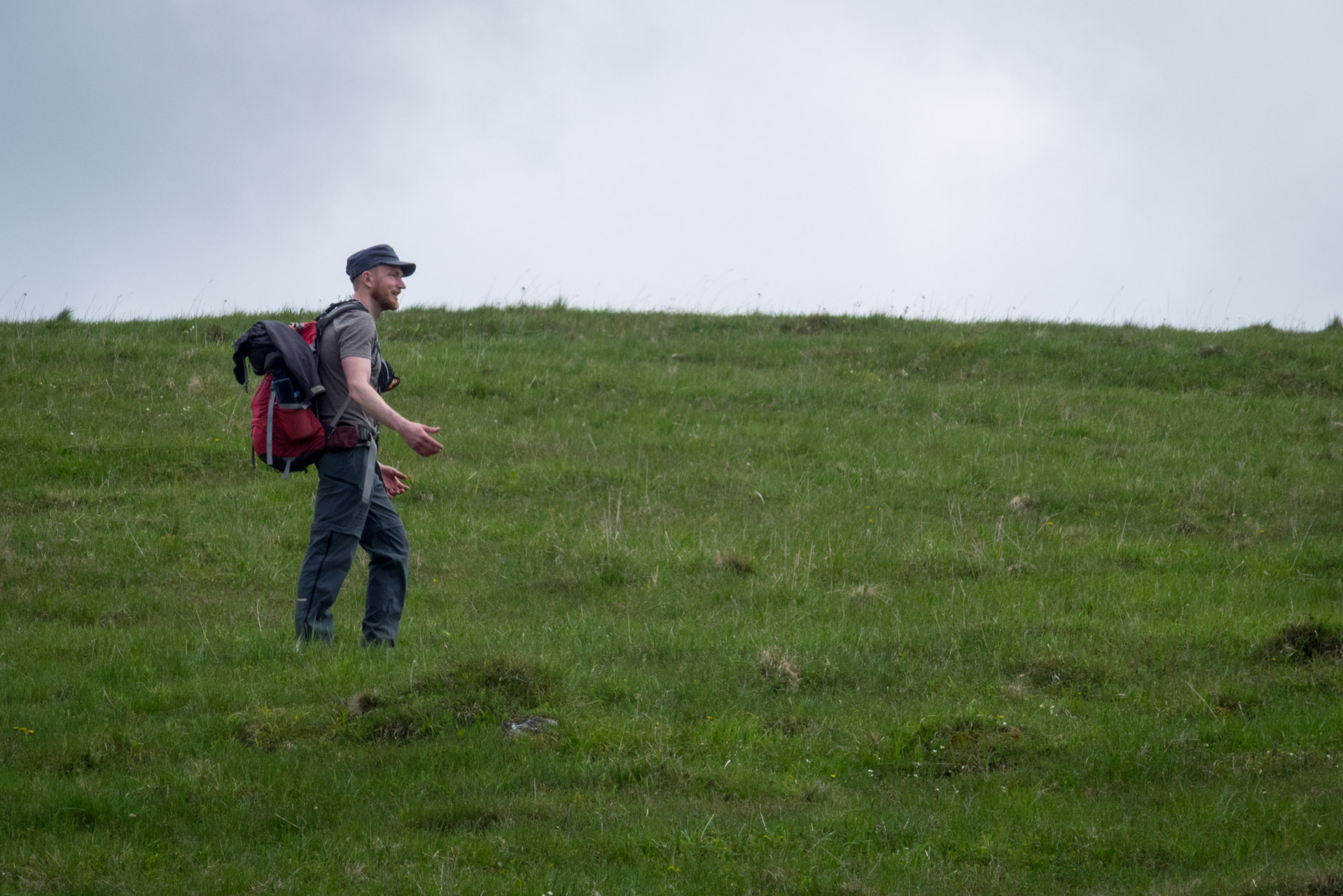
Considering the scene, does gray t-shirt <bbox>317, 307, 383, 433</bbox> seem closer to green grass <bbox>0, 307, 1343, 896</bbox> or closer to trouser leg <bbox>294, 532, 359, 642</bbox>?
trouser leg <bbox>294, 532, 359, 642</bbox>

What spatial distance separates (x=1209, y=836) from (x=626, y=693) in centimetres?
293

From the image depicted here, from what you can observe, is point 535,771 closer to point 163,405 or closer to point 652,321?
point 163,405

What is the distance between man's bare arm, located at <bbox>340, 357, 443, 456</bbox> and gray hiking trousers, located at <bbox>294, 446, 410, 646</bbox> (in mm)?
390

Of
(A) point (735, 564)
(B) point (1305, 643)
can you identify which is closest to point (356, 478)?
(A) point (735, 564)

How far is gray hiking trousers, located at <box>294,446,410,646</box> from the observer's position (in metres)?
6.52

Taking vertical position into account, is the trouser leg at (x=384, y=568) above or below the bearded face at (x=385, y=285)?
below

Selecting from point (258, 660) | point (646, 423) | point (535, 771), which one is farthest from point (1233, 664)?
point (646, 423)

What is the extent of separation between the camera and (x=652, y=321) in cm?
1867

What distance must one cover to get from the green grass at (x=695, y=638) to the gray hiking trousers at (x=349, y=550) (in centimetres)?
25

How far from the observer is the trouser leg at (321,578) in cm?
651

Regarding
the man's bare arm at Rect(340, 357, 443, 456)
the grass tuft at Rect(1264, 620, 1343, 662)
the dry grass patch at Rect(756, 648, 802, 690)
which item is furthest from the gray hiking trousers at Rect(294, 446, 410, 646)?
the grass tuft at Rect(1264, 620, 1343, 662)

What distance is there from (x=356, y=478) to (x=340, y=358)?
0.67 meters

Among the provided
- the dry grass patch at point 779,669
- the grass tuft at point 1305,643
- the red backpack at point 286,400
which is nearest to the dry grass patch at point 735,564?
the dry grass patch at point 779,669

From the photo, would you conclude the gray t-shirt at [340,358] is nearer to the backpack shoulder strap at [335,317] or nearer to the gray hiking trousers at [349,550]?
the backpack shoulder strap at [335,317]
